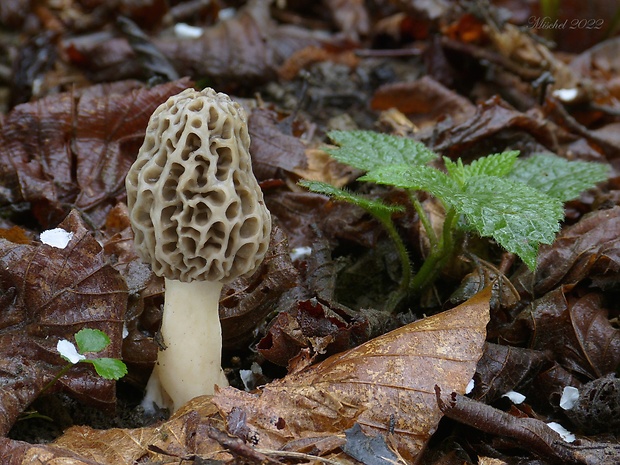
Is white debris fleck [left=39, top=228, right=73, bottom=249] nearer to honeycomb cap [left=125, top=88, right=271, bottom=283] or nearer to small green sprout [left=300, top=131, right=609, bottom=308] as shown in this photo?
honeycomb cap [left=125, top=88, right=271, bottom=283]

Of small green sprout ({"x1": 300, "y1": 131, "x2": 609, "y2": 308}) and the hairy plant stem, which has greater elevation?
small green sprout ({"x1": 300, "y1": 131, "x2": 609, "y2": 308})

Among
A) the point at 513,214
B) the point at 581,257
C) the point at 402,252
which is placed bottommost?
the point at 402,252

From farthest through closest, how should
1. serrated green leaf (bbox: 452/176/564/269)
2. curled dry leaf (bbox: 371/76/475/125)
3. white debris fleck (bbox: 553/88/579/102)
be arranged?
white debris fleck (bbox: 553/88/579/102) → curled dry leaf (bbox: 371/76/475/125) → serrated green leaf (bbox: 452/176/564/269)

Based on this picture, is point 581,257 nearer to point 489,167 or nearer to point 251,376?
point 489,167

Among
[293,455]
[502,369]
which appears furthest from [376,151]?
[293,455]

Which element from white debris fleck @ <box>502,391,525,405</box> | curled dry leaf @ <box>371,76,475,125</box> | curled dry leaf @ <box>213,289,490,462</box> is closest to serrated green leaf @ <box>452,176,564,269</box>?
curled dry leaf @ <box>213,289,490,462</box>

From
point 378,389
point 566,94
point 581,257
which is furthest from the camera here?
point 566,94

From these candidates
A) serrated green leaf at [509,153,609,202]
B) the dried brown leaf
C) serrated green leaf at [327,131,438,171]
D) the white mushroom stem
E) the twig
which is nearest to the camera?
the twig
